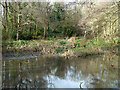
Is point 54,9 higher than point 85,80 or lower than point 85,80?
higher

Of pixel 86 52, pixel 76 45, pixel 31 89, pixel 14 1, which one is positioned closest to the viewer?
pixel 31 89

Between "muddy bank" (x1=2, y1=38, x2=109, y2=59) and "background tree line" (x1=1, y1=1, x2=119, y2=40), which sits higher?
"background tree line" (x1=1, y1=1, x2=119, y2=40)

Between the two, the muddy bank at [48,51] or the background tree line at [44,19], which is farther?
the background tree line at [44,19]

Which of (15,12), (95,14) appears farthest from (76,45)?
(15,12)

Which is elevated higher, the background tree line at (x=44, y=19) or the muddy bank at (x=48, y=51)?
the background tree line at (x=44, y=19)

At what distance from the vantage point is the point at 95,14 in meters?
8.12

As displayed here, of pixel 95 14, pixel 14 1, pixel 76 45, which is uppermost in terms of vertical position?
pixel 14 1

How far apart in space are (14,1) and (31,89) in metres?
17.2

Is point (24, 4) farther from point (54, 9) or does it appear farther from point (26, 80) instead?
point (26, 80)

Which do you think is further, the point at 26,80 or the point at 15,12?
the point at 15,12

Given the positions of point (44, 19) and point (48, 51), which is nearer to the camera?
point (48, 51)

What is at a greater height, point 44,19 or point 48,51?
point 44,19

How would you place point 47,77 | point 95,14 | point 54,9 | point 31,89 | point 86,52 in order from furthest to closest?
point 54,9, point 86,52, point 95,14, point 47,77, point 31,89

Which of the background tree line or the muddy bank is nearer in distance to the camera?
the muddy bank
